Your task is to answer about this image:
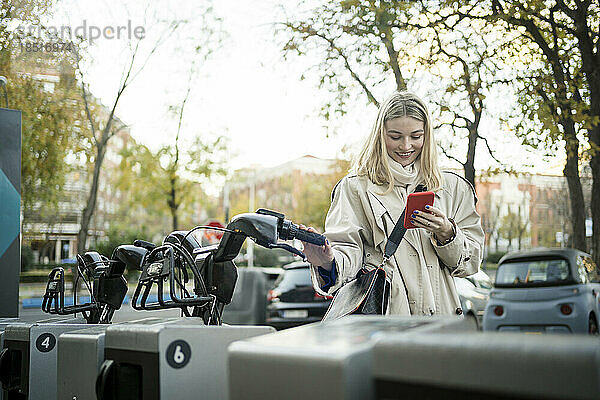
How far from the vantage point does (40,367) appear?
7.95 ft

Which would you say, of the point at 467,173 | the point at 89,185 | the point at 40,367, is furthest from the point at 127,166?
the point at 40,367

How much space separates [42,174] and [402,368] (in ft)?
32.4

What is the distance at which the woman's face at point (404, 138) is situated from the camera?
2318 mm

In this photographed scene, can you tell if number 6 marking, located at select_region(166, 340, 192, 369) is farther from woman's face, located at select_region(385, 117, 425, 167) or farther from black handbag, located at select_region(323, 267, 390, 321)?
woman's face, located at select_region(385, 117, 425, 167)

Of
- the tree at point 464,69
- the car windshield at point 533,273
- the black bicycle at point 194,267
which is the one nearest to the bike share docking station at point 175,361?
the black bicycle at point 194,267

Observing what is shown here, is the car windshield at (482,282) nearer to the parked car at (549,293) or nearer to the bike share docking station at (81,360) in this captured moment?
the parked car at (549,293)

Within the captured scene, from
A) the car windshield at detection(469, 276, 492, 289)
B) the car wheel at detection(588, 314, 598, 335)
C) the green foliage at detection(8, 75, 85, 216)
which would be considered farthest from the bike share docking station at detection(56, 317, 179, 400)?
the green foliage at detection(8, 75, 85, 216)

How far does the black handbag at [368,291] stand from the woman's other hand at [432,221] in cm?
6

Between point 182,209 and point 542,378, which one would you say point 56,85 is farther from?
point 542,378

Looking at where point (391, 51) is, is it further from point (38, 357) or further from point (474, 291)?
point (38, 357)

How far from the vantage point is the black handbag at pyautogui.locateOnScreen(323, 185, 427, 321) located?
2.11 m

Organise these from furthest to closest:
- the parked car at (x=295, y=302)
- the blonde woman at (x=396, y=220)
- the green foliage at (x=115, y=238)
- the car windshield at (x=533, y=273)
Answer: the green foliage at (x=115, y=238)
the parked car at (x=295, y=302)
the car windshield at (x=533, y=273)
the blonde woman at (x=396, y=220)

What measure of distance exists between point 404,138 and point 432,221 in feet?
1.25

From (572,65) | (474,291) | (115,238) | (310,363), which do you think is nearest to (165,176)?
(115,238)
